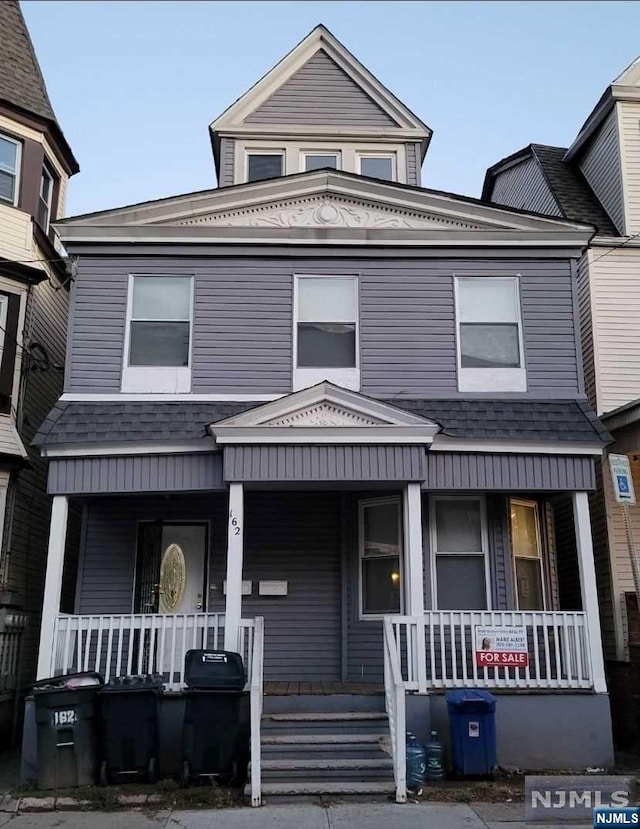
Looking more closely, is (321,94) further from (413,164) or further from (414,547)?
(414,547)

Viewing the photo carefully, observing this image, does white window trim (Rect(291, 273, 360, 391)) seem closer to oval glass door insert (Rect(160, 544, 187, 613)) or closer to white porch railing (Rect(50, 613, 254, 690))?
oval glass door insert (Rect(160, 544, 187, 613))

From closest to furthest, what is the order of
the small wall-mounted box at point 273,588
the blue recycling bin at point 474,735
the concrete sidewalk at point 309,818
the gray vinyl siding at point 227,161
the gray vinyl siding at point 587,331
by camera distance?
the concrete sidewalk at point 309,818 < the blue recycling bin at point 474,735 < the small wall-mounted box at point 273,588 < the gray vinyl siding at point 587,331 < the gray vinyl siding at point 227,161

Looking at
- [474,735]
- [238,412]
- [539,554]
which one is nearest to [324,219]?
[238,412]

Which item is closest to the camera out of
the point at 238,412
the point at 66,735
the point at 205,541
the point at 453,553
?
the point at 66,735

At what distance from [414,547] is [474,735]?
1.96 metres

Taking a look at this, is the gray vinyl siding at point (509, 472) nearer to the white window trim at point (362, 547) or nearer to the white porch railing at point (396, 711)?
the white window trim at point (362, 547)

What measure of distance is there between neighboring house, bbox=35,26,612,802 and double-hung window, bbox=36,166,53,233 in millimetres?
2750

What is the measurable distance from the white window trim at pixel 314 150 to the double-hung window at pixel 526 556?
5.42 metres

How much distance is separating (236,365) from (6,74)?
6.39 metres

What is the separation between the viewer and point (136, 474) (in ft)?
30.1

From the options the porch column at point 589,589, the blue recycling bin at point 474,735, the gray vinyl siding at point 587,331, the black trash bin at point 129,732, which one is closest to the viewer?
the black trash bin at point 129,732

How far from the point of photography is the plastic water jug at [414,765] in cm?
754

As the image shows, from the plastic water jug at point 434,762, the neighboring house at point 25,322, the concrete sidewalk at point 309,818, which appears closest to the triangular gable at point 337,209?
the neighboring house at point 25,322

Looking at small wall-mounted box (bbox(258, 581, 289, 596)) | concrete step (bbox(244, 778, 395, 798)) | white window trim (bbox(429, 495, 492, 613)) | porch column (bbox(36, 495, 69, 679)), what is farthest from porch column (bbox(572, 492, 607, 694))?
porch column (bbox(36, 495, 69, 679))
